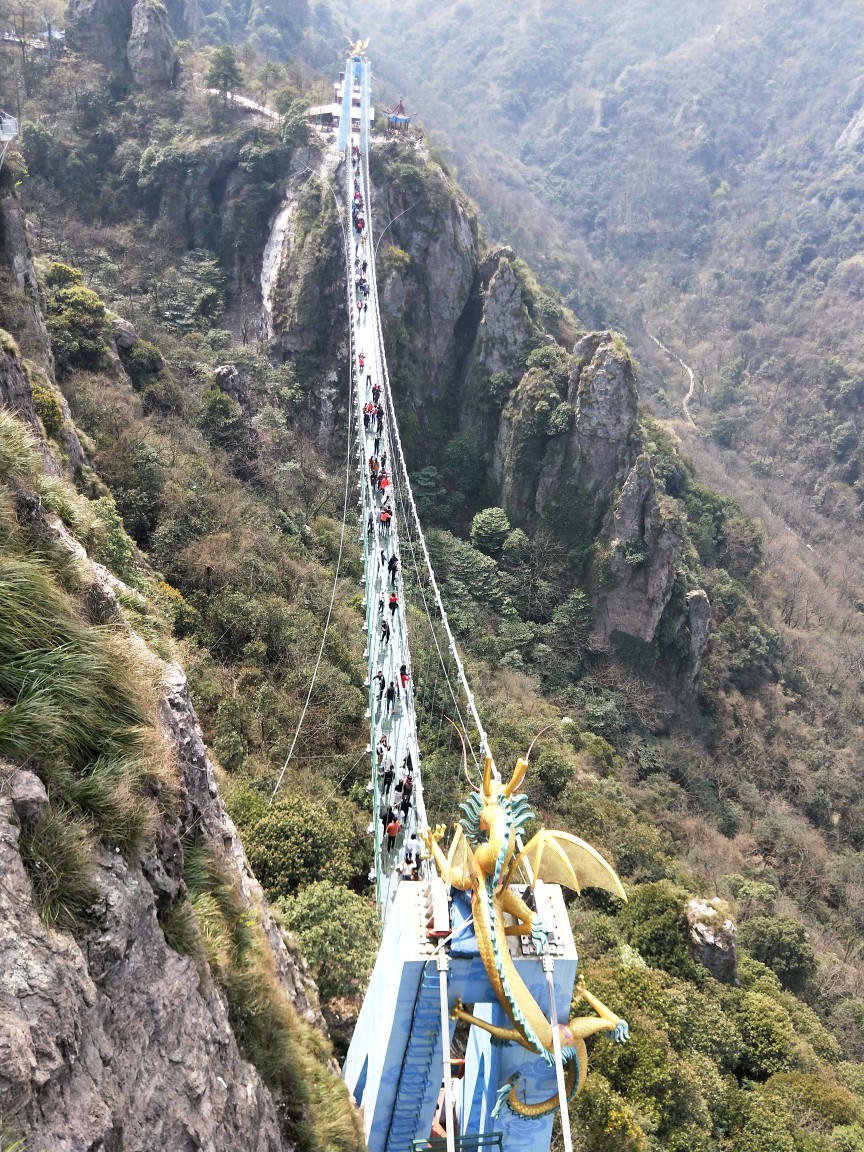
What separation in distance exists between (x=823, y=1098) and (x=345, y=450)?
20.2m

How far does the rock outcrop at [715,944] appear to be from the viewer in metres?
12.3

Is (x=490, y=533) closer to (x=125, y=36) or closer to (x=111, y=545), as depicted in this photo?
(x=111, y=545)

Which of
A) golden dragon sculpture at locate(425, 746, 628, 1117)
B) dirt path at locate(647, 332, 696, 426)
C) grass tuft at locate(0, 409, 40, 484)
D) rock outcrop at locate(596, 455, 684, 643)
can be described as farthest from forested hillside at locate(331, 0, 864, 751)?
grass tuft at locate(0, 409, 40, 484)

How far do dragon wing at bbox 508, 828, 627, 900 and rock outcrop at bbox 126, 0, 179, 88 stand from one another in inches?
1315

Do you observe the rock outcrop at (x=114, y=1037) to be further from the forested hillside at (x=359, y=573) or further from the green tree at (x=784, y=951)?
the green tree at (x=784, y=951)

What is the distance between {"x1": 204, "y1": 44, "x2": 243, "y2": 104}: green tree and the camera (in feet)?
93.7

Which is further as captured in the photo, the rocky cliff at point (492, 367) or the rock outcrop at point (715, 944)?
the rocky cliff at point (492, 367)

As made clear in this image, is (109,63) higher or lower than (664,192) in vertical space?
lower

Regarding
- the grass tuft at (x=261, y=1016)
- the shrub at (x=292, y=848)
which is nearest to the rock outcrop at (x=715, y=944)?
the shrub at (x=292, y=848)

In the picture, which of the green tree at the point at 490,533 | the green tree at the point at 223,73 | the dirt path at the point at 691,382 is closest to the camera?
the green tree at the point at 490,533

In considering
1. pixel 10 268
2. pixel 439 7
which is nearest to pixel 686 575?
pixel 10 268

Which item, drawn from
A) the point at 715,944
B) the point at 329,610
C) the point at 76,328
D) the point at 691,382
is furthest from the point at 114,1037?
the point at 691,382

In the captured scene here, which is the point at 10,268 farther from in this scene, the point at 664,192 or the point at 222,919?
the point at 664,192

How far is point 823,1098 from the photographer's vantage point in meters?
10.3
